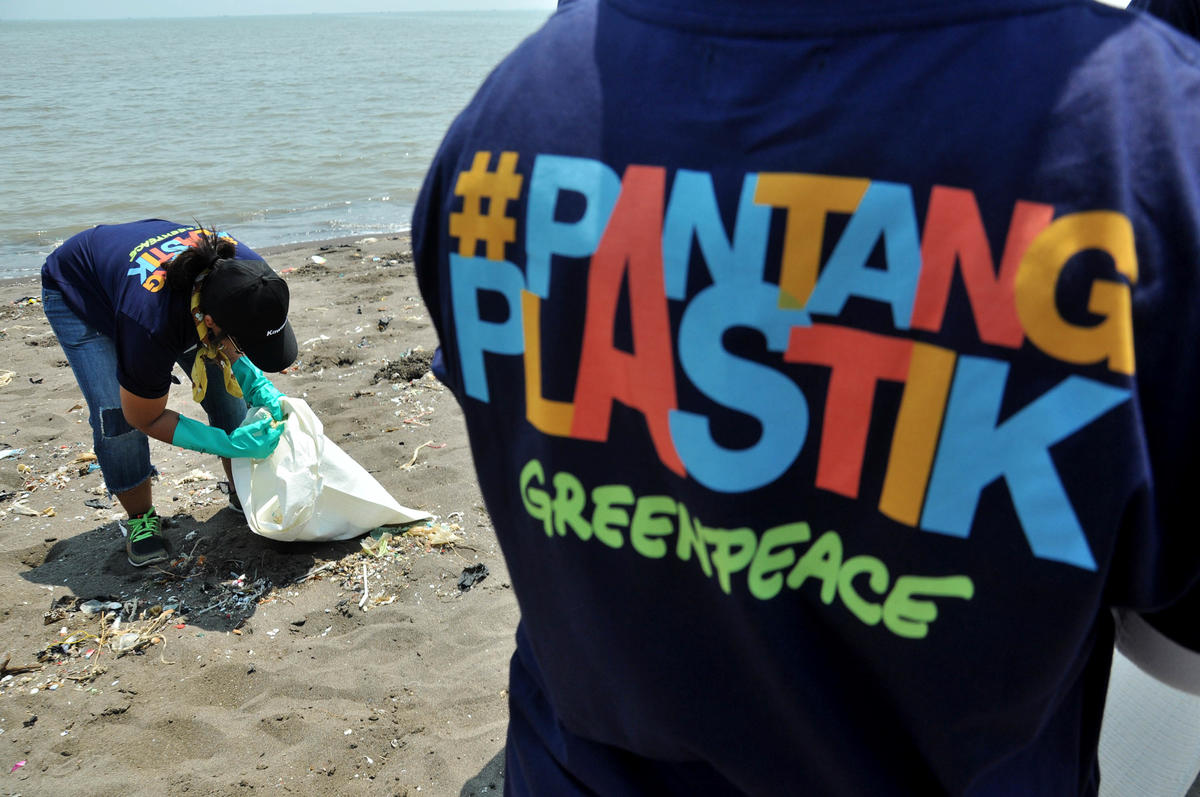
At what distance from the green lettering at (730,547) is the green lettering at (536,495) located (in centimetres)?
17

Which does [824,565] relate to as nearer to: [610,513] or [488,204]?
[610,513]

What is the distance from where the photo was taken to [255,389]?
377 cm

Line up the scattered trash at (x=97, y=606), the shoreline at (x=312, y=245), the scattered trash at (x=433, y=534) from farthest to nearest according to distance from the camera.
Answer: the shoreline at (x=312, y=245), the scattered trash at (x=433, y=534), the scattered trash at (x=97, y=606)

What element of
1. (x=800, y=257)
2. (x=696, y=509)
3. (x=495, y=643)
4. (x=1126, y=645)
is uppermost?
(x=800, y=257)

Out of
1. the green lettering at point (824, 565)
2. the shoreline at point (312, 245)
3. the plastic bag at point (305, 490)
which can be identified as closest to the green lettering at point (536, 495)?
the green lettering at point (824, 565)

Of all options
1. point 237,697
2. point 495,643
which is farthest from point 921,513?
point 237,697

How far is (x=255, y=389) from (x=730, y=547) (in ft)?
11.3

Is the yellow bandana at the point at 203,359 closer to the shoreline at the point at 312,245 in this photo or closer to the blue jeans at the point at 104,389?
the blue jeans at the point at 104,389

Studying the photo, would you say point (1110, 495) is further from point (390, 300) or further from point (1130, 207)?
point (390, 300)

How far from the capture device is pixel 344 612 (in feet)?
11.0

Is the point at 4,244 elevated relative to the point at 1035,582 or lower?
lower

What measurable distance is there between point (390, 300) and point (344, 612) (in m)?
3.76

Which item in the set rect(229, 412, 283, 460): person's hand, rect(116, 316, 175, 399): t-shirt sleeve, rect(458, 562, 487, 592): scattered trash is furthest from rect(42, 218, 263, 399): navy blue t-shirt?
rect(458, 562, 487, 592): scattered trash

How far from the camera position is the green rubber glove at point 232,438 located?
133 inches
